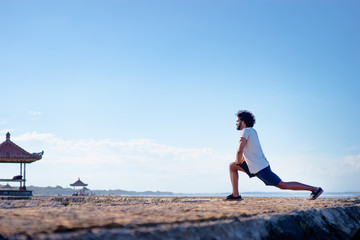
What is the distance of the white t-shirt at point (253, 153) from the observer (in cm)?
436

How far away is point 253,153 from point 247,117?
2.00 feet

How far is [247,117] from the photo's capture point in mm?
4746

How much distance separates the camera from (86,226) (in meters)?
1.25

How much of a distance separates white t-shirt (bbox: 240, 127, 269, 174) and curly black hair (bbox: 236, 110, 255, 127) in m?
0.24

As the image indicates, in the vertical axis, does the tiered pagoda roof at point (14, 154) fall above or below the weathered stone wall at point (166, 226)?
above

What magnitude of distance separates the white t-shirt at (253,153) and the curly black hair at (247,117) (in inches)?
9.6

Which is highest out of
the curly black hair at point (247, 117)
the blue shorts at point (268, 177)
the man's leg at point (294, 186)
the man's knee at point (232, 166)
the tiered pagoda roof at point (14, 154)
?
the tiered pagoda roof at point (14, 154)

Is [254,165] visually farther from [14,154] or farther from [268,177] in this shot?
[14,154]

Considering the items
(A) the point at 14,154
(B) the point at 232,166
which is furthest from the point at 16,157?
(B) the point at 232,166

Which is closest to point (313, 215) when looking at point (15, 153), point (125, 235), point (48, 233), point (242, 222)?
point (242, 222)

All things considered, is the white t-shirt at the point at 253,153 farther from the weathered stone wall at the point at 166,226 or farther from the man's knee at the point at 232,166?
the weathered stone wall at the point at 166,226

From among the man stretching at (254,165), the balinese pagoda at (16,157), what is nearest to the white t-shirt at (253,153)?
the man stretching at (254,165)

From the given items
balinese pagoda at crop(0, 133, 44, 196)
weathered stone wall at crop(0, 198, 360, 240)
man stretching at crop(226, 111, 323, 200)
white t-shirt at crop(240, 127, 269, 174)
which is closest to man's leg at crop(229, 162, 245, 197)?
man stretching at crop(226, 111, 323, 200)

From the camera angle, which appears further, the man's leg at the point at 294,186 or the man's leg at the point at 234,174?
the man's leg at the point at 234,174
